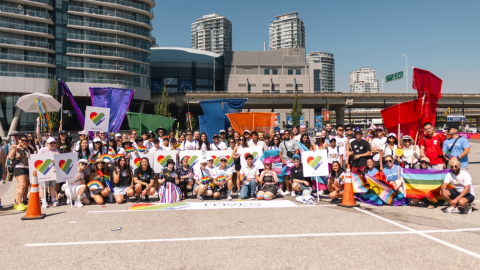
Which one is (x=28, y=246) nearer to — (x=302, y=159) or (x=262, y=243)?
(x=262, y=243)

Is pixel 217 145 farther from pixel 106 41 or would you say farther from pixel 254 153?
pixel 106 41

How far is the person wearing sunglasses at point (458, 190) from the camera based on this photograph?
7449mm

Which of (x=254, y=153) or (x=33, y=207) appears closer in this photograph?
(x=33, y=207)

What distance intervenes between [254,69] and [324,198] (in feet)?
269

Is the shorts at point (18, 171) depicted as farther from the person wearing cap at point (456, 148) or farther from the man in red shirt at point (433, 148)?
the person wearing cap at point (456, 148)

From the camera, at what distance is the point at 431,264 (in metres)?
4.57

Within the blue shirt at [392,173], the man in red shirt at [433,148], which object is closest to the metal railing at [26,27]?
the blue shirt at [392,173]

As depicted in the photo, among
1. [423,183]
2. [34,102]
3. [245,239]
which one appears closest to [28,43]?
[34,102]

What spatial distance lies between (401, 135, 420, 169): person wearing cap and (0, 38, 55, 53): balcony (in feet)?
177

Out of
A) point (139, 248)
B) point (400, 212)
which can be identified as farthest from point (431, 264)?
point (139, 248)

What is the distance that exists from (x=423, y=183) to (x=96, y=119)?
387 inches

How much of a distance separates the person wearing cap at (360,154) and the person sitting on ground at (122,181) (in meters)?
6.04

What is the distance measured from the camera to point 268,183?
32.0ft

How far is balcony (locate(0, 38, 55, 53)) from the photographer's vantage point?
157 ft
